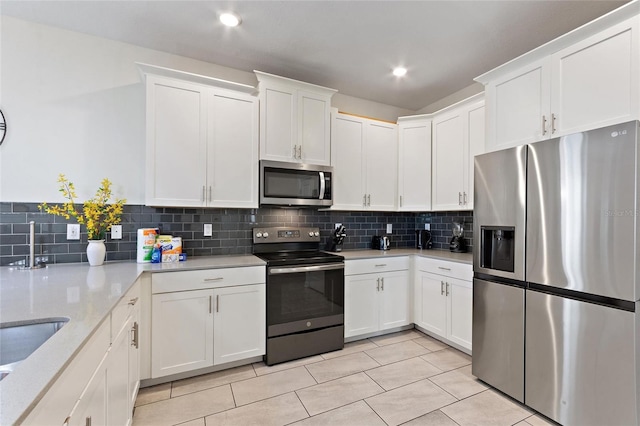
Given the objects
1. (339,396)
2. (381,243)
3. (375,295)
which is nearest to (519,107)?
(381,243)

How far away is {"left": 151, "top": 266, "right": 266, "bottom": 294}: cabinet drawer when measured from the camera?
219 centimetres

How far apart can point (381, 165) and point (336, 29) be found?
1.57 m

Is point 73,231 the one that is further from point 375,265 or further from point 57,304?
point 375,265

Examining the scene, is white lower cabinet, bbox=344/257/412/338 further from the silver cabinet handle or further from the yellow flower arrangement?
the yellow flower arrangement

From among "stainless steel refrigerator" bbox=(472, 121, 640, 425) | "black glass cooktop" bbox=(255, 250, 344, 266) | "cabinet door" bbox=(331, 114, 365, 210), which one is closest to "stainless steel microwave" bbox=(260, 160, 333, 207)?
"cabinet door" bbox=(331, 114, 365, 210)

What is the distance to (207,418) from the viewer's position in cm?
188

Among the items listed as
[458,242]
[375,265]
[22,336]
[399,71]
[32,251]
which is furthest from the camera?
[458,242]

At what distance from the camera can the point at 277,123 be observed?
2.83 meters

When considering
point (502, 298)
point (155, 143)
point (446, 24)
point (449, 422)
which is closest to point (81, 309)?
point (155, 143)

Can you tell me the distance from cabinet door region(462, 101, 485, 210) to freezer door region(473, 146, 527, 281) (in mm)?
595

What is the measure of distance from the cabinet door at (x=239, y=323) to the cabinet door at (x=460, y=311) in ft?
5.77

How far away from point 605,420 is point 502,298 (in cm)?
77

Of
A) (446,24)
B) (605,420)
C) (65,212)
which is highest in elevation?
(446,24)

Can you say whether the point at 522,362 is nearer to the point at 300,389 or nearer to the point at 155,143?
the point at 300,389
